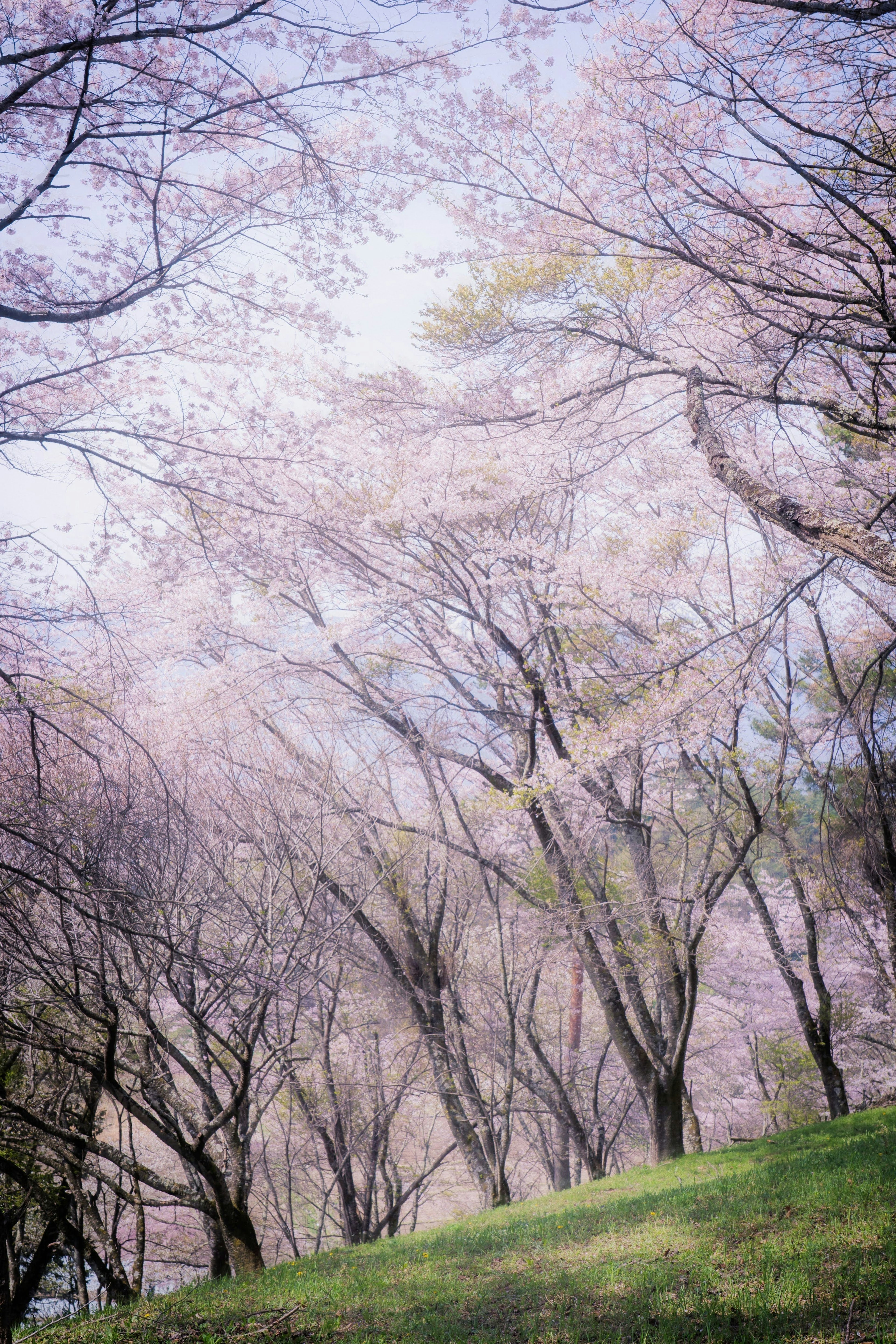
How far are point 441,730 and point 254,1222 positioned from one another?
11842 mm

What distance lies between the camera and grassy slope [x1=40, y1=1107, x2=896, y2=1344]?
12.0 ft

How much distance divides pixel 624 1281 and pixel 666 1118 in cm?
631

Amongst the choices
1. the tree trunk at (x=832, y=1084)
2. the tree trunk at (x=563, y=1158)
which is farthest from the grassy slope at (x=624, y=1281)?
the tree trunk at (x=563, y=1158)

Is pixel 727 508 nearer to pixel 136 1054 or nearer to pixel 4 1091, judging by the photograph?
pixel 136 1054

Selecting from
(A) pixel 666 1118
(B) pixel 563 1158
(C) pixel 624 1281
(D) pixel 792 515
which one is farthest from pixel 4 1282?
(D) pixel 792 515

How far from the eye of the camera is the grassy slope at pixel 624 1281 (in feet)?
12.0

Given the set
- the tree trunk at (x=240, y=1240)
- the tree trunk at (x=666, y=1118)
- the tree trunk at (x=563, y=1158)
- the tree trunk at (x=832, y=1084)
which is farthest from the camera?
the tree trunk at (x=563, y=1158)

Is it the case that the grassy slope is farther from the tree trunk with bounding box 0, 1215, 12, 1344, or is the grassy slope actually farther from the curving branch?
the curving branch

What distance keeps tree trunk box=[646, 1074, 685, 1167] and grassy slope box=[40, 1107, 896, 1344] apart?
103 inches

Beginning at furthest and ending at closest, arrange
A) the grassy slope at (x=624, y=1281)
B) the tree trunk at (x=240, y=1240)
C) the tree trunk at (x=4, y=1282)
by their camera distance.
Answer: the tree trunk at (x=4, y=1282) < the tree trunk at (x=240, y=1240) < the grassy slope at (x=624, y=1281)

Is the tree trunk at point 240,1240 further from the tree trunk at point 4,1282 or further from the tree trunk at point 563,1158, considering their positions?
the tree trunk at point 563,1158

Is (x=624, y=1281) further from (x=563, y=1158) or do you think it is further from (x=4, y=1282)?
(x=563, y=1158)

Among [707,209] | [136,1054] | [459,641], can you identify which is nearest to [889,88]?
[707,209]

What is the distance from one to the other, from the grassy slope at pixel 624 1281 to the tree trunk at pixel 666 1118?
2.61 m
